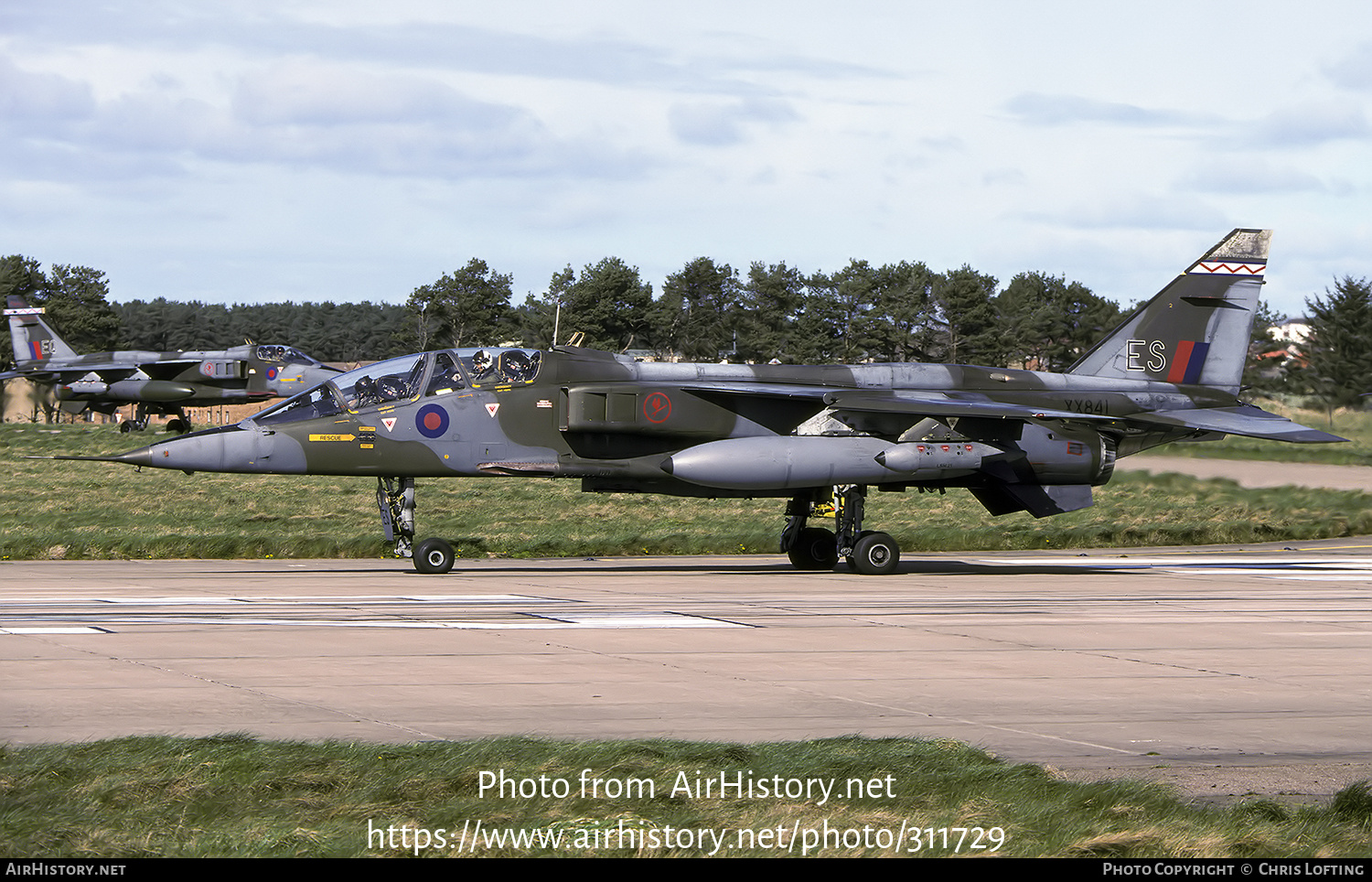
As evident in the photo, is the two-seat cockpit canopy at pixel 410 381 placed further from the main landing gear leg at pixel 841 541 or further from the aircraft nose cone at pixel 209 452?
the main landing gear leg at pixel 841 541

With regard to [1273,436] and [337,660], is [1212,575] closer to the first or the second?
[1273,436]

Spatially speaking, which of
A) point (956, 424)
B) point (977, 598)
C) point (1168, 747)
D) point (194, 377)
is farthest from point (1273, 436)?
point (194, 377)

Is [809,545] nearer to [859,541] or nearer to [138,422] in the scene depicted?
[859,541]

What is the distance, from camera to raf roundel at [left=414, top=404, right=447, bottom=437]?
19.2 metres

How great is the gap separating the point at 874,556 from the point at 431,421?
6499 mm

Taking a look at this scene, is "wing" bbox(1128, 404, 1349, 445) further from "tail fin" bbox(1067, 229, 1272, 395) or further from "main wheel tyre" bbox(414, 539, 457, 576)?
"main wheel tyre" bbox(414, 539, 457, 576)

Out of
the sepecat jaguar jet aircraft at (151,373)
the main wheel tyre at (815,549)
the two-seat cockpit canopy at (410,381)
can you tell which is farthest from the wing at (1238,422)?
the sepecat jaguar jet aircraft at (151,373)

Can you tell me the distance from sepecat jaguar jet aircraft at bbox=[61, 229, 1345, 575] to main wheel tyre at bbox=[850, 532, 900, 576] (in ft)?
0.08

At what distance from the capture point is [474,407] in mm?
19422

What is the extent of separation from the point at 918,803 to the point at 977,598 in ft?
34.4

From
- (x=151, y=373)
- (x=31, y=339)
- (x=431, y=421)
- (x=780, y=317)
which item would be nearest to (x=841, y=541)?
(x=431, y=421)

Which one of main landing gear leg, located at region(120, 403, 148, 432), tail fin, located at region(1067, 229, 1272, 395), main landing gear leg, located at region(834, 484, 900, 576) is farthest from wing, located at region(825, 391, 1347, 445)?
main landing gear leg, located at region(120, 403, 148, 432)

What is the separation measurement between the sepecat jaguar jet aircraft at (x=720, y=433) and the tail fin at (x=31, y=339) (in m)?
46.2

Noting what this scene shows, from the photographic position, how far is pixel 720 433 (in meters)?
20.4
